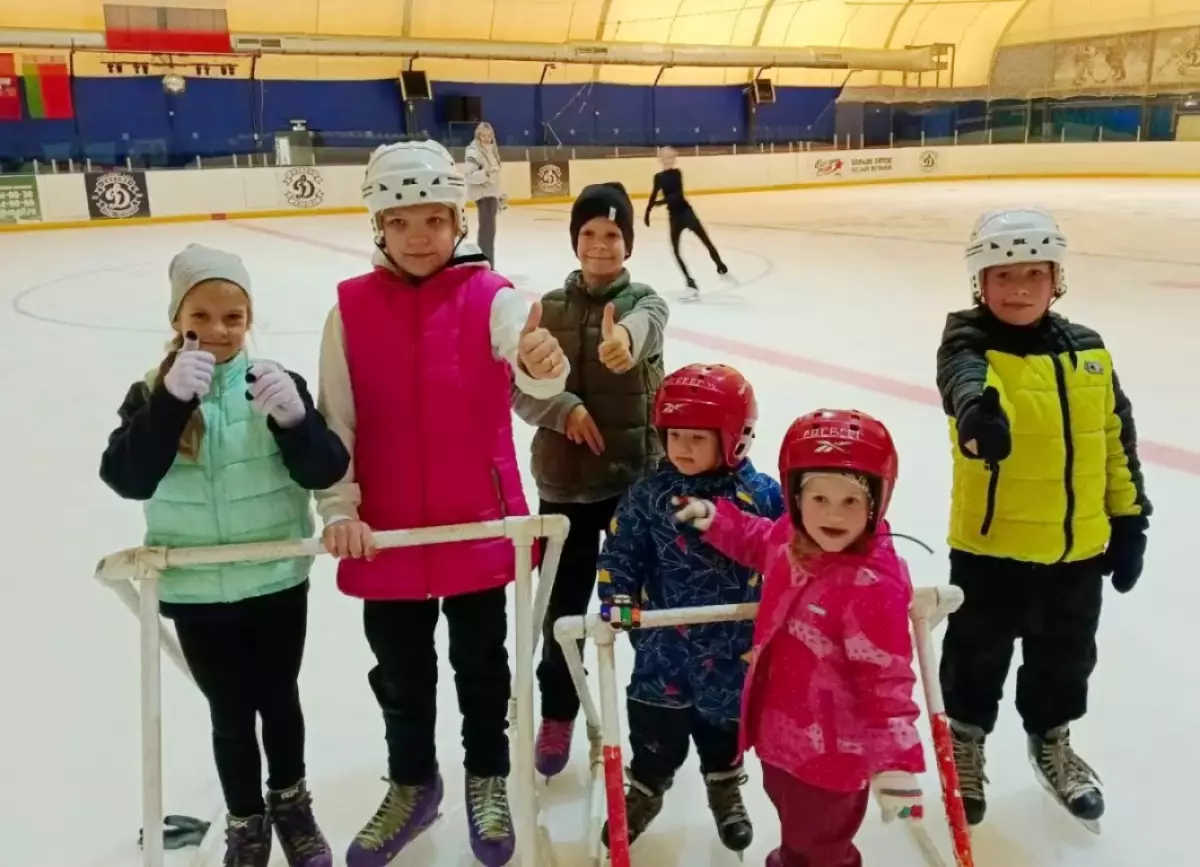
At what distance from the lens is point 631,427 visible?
6.67 ft

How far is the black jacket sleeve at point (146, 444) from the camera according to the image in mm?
1465

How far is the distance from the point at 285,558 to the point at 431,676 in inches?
13.5

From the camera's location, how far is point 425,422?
169 cm

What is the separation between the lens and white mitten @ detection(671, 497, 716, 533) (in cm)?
157

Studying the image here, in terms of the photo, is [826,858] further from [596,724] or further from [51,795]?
[51,795]

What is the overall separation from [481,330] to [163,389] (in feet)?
1.56

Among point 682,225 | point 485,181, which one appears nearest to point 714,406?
point 682,225

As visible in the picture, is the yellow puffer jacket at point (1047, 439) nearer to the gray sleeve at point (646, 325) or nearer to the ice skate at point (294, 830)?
the gray sleeve at point (646, 325)

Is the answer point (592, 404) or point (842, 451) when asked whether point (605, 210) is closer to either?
point (592, 404)

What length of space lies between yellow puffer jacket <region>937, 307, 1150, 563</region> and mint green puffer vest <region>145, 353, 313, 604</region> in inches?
42.6

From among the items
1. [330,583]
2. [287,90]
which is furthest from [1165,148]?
[330,583]

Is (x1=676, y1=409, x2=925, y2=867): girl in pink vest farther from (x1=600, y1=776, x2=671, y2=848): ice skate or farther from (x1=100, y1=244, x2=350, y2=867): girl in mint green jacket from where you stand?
(x1=100, y1=244, x2=350, y2=867): girl in mint green jacket

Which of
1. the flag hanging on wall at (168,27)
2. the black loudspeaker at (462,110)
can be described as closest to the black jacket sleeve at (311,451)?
the flag hanging on wall at (168,27)

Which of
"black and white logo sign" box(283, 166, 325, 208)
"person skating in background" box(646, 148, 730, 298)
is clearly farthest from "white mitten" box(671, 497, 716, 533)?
"black and white logo sign" box(283, 166, 325, 208)
